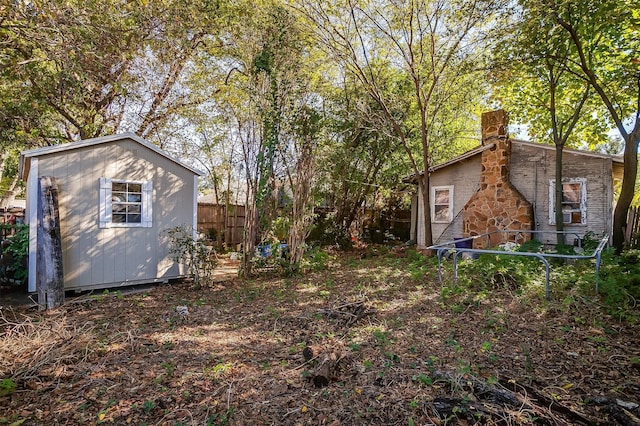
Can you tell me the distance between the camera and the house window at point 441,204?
10.4m

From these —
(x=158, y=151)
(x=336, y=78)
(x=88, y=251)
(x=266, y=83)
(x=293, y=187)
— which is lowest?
(x=88, y=251)

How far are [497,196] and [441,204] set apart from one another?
1.79 meters

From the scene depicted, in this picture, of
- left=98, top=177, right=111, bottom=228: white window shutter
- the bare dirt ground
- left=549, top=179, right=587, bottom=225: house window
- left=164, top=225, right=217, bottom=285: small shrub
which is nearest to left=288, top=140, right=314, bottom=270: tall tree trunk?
left=164, top=225, right=217, bottom=285: small shrub

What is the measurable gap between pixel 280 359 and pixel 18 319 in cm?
388

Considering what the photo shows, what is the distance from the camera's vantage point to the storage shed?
5812 mm

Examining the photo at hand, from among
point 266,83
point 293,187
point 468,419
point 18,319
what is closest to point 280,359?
point 468,419

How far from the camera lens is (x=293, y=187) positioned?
26.6 ft

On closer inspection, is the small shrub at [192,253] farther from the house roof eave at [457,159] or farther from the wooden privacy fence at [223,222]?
the house roof eave at [457,159]

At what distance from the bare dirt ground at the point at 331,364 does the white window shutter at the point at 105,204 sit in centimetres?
162

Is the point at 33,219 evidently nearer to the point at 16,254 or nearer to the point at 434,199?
the point at 16,254

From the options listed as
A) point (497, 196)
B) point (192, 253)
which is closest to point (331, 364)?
point (192, 253)

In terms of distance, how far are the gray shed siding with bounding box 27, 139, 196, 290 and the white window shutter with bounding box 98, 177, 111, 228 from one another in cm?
7

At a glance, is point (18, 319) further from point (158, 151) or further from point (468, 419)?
point (468, 419)

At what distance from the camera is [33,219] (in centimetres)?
567
